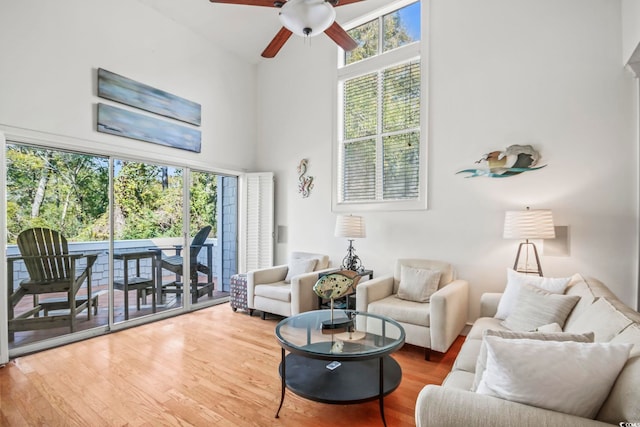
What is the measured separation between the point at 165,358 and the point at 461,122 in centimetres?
393

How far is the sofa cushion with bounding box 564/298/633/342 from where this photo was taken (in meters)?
1.40

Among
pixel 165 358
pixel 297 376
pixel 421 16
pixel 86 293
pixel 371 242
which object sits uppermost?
pixel 421 16

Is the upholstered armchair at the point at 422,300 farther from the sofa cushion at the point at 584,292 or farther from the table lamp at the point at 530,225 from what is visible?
the sofa cushion at the point at 584,292

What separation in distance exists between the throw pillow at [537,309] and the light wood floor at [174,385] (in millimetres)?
798

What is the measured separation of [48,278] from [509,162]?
4.93 m

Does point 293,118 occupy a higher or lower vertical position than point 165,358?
higher

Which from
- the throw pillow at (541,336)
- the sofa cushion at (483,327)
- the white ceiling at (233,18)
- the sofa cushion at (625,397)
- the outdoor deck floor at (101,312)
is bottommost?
the outdoor deck floor at (101,312)

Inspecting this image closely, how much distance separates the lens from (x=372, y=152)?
→ 4.38 meters

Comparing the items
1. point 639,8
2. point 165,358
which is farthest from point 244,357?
point 639,8

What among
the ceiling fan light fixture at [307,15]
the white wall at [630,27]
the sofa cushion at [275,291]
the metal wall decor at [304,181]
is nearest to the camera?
the ceiling fan light fixture at [307,15]

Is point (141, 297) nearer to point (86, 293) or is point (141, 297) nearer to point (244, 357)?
point (86, 293)

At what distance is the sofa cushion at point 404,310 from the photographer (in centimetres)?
295

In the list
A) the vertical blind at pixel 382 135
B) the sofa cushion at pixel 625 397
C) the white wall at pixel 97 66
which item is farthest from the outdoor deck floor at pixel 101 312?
the sofa cushion at pixel 625 397

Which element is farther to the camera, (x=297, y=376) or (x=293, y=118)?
(x=293, y=118)
